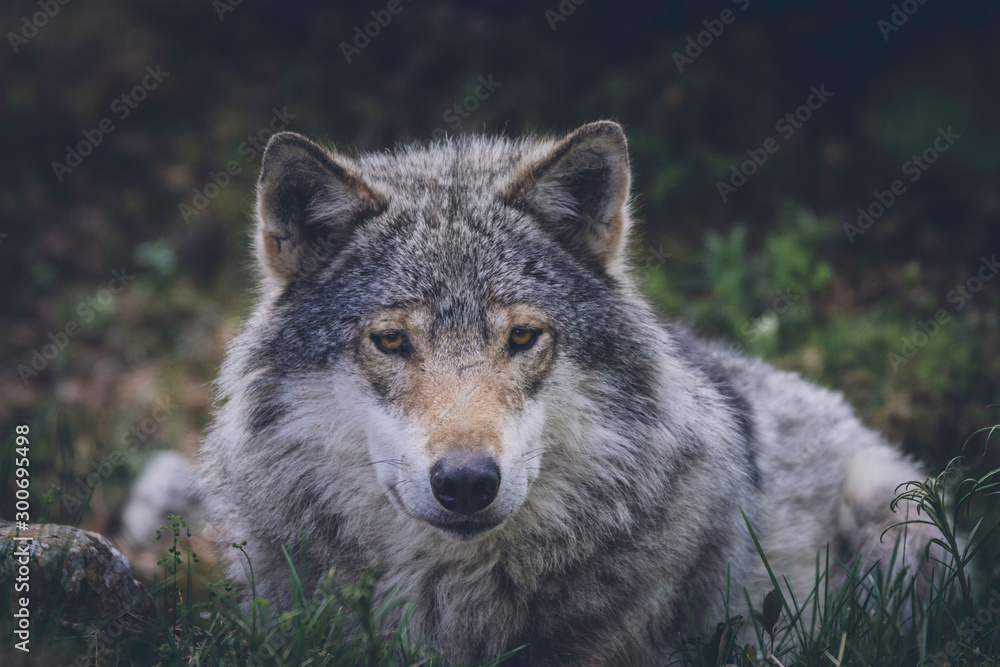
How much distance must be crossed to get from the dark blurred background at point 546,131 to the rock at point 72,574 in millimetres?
2771

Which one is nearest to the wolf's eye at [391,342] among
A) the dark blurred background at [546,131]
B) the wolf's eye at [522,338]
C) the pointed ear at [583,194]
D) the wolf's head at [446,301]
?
the wolf's head at [446,301]

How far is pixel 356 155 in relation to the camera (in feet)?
14.9

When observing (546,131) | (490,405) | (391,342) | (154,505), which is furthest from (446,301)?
(154,505)

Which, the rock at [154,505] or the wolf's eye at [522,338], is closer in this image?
the wolf's eye at [522,338]

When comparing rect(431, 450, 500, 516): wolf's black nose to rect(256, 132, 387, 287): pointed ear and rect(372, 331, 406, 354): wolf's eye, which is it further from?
rect(256, 132, 387, 287): pointed ear

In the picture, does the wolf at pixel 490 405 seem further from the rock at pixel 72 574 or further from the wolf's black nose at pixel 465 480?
the rock at pixel 72 574

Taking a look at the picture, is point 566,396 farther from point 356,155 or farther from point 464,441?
point 356,155

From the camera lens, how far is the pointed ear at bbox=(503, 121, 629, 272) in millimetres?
3533

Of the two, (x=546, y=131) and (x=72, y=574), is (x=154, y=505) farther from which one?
(x=546, y=131)

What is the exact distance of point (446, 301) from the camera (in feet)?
10.7

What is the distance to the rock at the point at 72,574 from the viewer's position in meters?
2.94

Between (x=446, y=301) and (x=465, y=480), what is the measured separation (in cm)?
Result: 84

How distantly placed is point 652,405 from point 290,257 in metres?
1.81

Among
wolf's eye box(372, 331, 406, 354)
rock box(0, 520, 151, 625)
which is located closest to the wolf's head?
wolf's eye box(372, 331, 406, 354)
